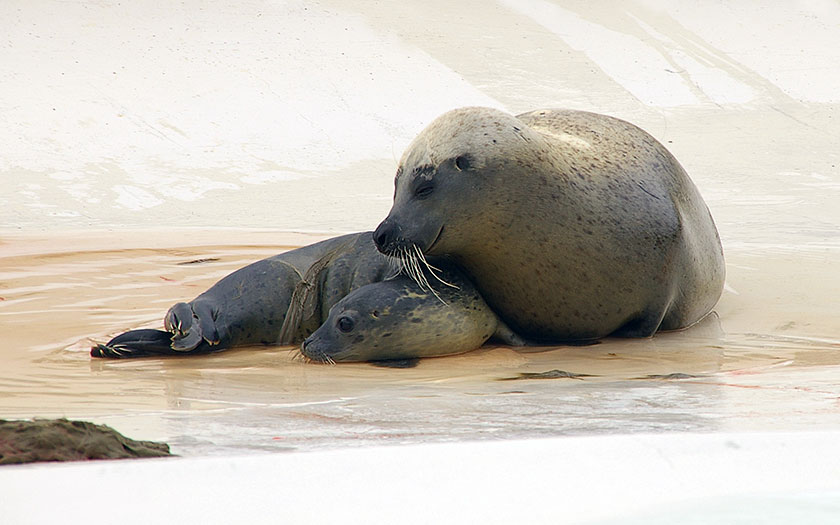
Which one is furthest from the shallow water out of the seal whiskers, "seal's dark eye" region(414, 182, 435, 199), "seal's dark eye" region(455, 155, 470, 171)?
"seal's dark eye" region(455, 155, 470, 171)

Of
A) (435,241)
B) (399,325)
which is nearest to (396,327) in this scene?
(399,325)

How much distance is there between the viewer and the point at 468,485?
2.04 metres

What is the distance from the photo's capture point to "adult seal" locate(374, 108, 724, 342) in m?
4.66

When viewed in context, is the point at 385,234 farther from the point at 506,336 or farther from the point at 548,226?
the point at 506,336

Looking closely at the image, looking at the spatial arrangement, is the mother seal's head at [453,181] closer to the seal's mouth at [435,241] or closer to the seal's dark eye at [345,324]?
the seal's mouth at [435,241]

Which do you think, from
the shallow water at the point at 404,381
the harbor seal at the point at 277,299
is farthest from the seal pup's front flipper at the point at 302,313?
the shallow water at the point at 404,381

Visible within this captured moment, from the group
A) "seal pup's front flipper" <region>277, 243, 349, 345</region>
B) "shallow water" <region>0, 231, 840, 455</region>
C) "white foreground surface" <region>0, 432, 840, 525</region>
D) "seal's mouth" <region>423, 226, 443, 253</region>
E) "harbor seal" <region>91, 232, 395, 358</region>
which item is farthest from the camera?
"seal pup's front flipper" <region>277, 243, 349, 345</region>

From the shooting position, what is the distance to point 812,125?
48.9ft

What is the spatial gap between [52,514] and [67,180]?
1077 centimetres

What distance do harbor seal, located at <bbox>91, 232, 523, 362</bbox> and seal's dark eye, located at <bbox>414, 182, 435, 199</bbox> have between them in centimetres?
32

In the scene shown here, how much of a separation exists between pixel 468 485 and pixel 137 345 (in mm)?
3160

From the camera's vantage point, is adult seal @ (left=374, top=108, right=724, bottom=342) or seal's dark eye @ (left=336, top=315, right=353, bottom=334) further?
seal's dark eye @ (left=336, top=315, right=353, bottom=334)

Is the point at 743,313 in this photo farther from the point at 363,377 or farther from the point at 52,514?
the point at 52,514

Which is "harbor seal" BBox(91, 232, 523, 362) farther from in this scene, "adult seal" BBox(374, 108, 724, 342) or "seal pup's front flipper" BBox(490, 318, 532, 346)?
"adult seal" BBox(374, 108, 724, 342)
